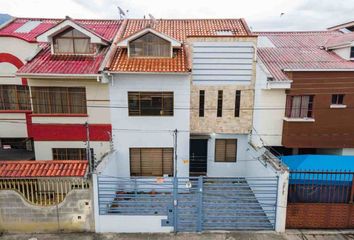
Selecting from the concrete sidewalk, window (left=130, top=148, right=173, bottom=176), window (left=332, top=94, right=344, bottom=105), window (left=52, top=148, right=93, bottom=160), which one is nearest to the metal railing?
the concrete sidewalk

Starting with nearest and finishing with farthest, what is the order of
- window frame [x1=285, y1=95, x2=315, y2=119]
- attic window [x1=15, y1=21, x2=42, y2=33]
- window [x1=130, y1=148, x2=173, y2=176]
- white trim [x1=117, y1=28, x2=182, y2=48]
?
window frame [x1=285, y1=95, x2=315, y2=119], white trim [x1=117, y1=28, x2=182, y2=48], window [x1=130, y1=148, x2=173, y2=176], attic window [x1=15, y1=21, x2=42, y2=33]

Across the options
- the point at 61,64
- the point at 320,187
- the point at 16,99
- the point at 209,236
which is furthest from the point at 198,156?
the point at 16,99

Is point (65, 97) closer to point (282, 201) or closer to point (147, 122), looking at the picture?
point (147, 122)

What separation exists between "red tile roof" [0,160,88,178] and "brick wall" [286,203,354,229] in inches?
326

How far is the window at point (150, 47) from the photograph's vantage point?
13.4 m

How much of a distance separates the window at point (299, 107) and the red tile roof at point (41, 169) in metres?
9.85

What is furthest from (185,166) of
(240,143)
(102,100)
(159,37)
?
(159,37)

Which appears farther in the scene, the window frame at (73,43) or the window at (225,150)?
the window at (225,150)

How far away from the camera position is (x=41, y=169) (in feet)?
32.3

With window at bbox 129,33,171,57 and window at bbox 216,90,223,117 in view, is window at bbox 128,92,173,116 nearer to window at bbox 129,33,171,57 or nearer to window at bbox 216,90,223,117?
window at bbox 129,33,171,57

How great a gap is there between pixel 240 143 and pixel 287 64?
191 inches

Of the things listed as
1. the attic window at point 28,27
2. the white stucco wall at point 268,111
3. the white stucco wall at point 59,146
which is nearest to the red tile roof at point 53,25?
the attic window at point 28,27

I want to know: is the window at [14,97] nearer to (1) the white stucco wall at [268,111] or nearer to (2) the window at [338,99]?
(1) the white stucco wall at [268,111]

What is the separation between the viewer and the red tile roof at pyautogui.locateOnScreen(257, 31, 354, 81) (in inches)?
510
